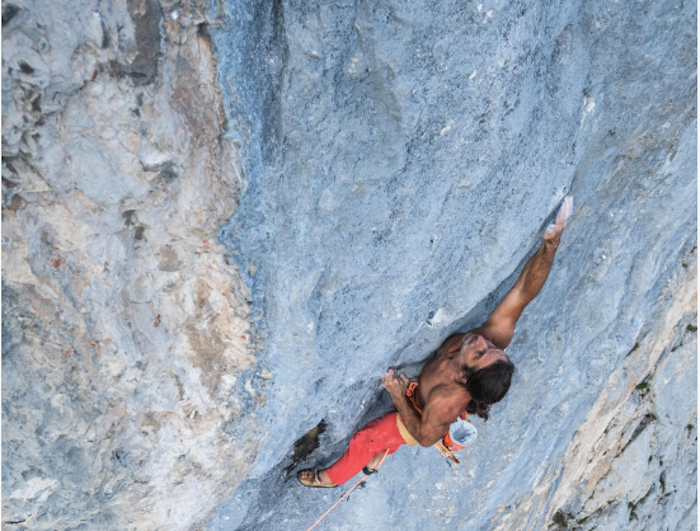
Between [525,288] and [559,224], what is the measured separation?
0.36m

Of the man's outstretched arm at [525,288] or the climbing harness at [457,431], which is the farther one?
the climbing harness at [457,431]

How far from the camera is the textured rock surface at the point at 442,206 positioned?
161cm

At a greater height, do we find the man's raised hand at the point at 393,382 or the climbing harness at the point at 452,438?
the man's raised hand at the point at 393,382

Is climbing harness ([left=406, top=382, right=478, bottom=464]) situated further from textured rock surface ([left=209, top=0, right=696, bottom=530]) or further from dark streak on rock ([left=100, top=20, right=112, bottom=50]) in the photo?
dark streak on rock ([left=100, top=20, right=112, bottom=50])

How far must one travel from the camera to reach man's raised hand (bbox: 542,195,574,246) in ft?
7.74

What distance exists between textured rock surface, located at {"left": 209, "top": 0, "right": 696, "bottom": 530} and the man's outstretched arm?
7 centimetres

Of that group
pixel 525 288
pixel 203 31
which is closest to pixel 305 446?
pixel 525 288

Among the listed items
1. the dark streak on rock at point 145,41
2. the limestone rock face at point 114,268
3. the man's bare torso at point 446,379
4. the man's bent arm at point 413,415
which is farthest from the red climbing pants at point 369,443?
the dark streak on rock at point 145,41

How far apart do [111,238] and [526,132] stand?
1.51 metres

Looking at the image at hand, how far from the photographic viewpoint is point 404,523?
10.5ft

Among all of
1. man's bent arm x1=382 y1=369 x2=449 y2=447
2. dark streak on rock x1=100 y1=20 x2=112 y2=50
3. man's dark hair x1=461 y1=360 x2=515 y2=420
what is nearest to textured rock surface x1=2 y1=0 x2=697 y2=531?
dark streak on rock x1=100 y1=20 x2=112 y2=50

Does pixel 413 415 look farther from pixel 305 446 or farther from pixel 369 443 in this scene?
pixel 305 446

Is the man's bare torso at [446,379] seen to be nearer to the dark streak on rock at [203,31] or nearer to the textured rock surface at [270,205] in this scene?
the textured rock surface at [270,205]

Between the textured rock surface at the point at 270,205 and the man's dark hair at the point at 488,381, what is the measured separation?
25 centimetres
